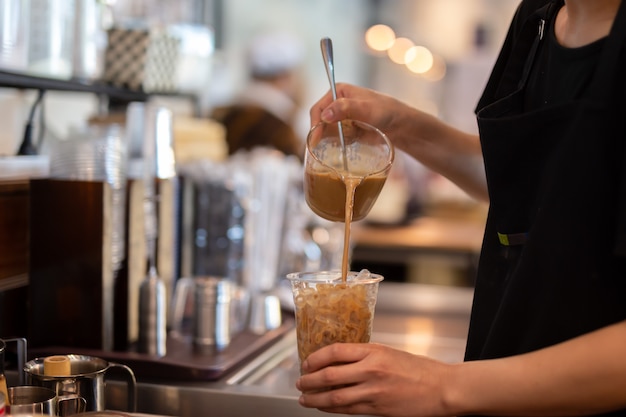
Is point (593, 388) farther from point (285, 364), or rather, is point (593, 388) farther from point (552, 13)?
point (285, 364)

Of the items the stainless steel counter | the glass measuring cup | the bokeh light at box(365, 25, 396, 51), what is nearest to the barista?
the glass measuring cup

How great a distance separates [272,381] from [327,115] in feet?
2.13

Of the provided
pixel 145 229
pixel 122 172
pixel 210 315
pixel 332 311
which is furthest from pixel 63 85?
pixel 332 311

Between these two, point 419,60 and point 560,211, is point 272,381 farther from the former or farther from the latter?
point 419,60

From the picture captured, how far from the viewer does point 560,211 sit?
3.96 feet

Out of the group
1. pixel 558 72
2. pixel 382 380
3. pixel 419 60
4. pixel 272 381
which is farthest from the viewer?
pixel 419 60

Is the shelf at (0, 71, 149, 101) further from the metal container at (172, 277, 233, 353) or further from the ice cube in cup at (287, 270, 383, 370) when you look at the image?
the ice cube in cup at (287, 270, 383, 370)

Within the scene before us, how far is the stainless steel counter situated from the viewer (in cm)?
167

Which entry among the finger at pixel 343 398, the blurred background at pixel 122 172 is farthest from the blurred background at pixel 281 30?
the finger at pixel 343 398

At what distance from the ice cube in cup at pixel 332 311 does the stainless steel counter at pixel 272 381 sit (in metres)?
0.43

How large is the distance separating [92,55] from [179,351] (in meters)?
0.84

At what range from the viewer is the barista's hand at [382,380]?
1.14 metres

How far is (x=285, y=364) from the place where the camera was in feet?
6.70

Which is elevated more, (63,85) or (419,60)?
(419,60)
